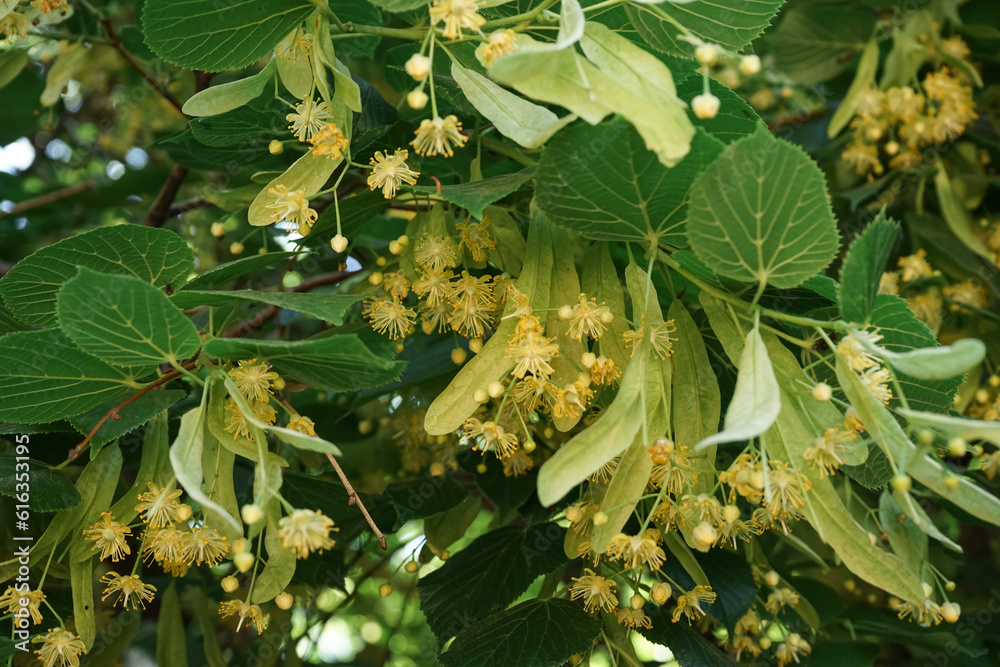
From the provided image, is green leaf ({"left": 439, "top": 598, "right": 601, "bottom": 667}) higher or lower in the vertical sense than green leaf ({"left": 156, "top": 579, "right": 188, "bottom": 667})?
higher

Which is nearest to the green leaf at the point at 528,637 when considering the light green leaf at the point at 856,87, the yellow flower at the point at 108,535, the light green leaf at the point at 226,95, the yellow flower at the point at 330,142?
the yellow flower at the point at 108,535

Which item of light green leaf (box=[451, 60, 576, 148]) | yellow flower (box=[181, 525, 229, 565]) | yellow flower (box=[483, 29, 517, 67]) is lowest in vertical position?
yellow flower (box=[181, 525, 229, 565])

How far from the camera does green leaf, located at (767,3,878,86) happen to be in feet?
5.66

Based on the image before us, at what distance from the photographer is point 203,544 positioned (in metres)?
0.78

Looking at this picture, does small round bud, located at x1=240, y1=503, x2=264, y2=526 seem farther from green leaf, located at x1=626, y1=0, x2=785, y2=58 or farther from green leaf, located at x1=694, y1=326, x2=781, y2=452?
green leaf, located at x1=626, y1=0, x2=785, y2=58

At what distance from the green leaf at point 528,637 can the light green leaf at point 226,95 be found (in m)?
0.73

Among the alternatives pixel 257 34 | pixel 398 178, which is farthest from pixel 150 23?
pixel 398 178

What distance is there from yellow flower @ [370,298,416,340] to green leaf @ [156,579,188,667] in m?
0.63

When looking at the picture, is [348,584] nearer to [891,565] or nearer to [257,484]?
[257,484]

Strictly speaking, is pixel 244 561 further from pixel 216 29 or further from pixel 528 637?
pixel 216 29

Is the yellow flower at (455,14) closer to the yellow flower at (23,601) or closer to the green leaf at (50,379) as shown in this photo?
the green leaf at (50,379)

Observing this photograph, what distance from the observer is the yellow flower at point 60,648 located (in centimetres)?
87

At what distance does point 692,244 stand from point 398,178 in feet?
1.11

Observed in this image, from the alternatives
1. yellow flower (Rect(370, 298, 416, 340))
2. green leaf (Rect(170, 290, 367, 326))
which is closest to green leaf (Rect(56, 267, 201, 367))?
green leaf (Rect(170, 290, 367, 326))
